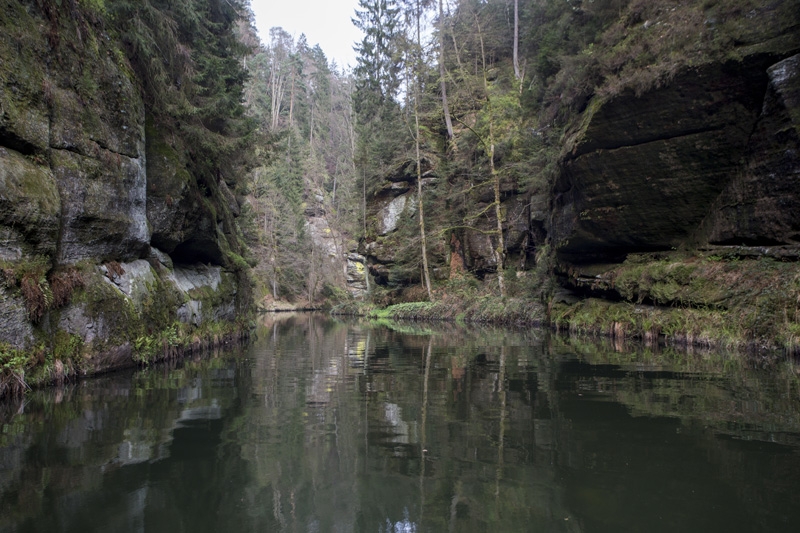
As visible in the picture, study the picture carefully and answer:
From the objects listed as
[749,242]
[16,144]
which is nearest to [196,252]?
[16,144]

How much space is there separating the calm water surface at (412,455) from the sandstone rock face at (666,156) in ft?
25.2

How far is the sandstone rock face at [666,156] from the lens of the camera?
1225cm

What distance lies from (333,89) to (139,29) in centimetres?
6640

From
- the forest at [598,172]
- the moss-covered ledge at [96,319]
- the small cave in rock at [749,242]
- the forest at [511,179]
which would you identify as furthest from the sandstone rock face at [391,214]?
the small cave in rock at [749,242]

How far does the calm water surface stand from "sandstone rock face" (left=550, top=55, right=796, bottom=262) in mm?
7672

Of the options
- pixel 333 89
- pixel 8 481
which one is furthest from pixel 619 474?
pixel 333 89

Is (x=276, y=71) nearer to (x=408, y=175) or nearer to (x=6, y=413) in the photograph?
(x=408, y=175)

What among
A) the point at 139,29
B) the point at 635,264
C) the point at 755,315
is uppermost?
the point at 139,29

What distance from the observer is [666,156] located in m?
13.7

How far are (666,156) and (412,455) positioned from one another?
13.0m

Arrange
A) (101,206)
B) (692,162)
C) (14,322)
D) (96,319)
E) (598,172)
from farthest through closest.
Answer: (598,172) → (692,162) → (101,206) → (96,319) → (14,322)

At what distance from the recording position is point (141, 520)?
2.91m

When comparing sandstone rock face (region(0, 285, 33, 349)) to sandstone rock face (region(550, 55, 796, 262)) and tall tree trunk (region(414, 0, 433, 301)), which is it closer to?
sandstone rock face (region(550, 55, 796, 262))

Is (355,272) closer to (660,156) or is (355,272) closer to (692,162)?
(660,156)
